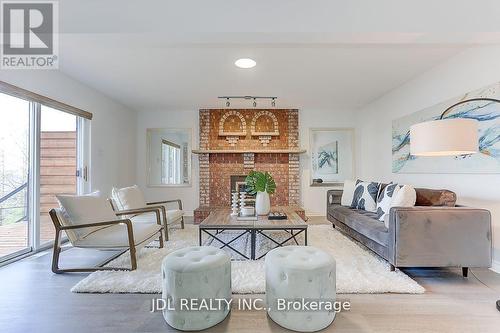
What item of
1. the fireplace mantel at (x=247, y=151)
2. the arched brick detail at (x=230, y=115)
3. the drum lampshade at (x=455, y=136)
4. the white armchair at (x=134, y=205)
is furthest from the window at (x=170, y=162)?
the drum lampshade at (x=455, y=136)

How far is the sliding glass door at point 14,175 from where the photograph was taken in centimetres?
304

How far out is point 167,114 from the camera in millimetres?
6051

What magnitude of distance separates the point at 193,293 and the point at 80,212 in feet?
5.53

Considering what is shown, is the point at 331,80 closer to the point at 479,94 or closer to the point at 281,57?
the point at 281,57

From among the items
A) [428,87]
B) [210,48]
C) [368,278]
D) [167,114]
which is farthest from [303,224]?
[167,114]

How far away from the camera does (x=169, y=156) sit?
609cm

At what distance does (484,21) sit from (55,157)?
193 inches

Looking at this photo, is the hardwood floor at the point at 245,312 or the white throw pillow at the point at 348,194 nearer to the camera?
the hardwood floor at the point at 245,312

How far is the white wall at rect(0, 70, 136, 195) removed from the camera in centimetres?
333

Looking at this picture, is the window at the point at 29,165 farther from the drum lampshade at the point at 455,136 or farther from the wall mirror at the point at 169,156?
the drum lampshade at the point at 455,136

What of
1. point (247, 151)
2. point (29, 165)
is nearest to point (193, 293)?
point (29, 165)

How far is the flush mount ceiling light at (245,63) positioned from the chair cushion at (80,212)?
230 cm

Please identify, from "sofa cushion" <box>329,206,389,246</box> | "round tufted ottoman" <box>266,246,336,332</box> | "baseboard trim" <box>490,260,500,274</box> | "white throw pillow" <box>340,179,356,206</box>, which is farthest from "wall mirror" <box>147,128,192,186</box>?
"baseboard trim" <box>490,260,500,274</box>

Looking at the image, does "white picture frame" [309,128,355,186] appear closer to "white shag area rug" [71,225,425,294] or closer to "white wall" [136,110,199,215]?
"white wall" [136,110,199,215]
